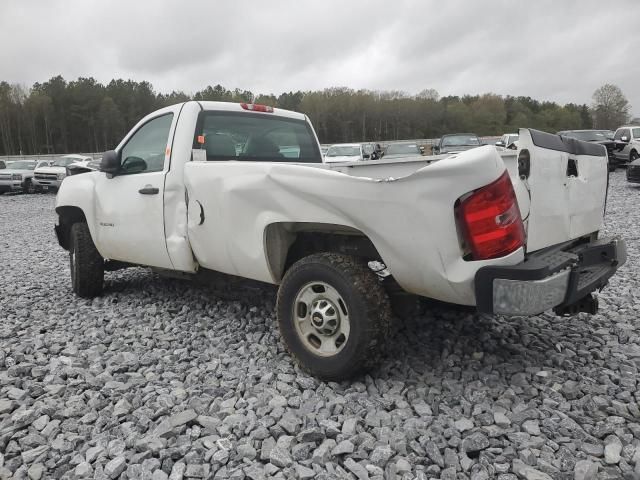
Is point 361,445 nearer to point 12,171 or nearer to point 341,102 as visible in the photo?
point 12,171

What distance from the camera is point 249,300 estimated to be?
4.70 m

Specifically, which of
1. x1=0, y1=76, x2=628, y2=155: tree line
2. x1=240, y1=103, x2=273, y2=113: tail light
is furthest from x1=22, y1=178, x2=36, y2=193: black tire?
x1=0, y1=76, x2=628, y2=155: tree line

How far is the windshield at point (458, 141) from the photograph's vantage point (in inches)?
854

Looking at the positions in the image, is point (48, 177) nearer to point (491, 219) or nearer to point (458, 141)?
point (458, 141)

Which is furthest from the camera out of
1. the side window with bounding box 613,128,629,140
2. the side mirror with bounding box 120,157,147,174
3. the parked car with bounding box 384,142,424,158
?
the parked car with bounding box 384,142,424,158

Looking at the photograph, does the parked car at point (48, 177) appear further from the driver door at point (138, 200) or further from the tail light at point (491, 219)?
the tail light at point (491, 219)

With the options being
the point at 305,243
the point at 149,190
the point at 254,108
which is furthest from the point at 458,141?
the point at 305,243

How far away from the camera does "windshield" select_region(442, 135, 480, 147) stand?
2170cm

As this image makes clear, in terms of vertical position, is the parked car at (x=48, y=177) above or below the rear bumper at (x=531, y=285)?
above

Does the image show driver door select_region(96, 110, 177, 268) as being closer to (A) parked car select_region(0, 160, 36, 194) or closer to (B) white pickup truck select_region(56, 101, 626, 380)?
(B) white pickup truck select_region(56, 101, 626, 380)

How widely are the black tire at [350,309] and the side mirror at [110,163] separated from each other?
7.70 feet

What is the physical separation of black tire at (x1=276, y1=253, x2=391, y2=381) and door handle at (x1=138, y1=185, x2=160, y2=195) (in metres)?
1.56

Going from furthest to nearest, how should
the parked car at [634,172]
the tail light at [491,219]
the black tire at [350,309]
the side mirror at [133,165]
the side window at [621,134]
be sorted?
the side window at [621,134] < the parked car at [634,172] < the side mirror at [133,165] < the black tire at [350,309] < the tail light at [491,219]

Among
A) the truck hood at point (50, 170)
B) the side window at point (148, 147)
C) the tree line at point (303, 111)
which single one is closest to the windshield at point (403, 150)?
the truck hood at point (50, 170)
